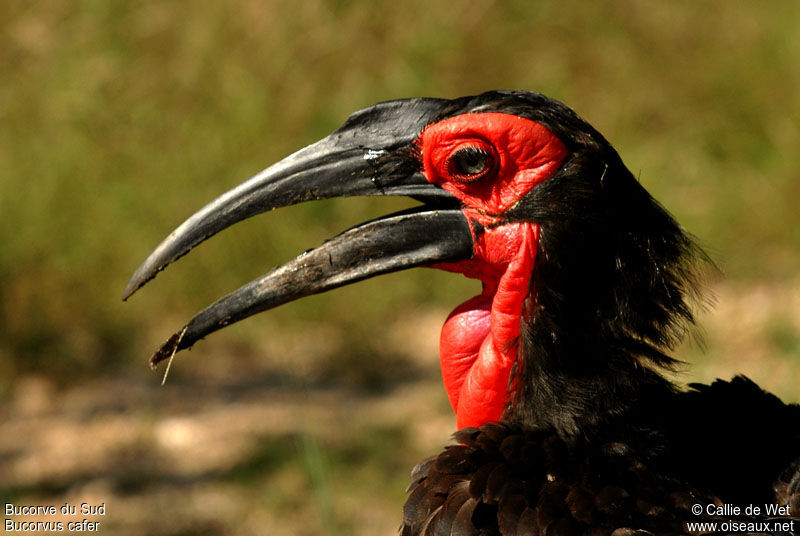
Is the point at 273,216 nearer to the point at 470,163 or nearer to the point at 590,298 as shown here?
the point at 470,163

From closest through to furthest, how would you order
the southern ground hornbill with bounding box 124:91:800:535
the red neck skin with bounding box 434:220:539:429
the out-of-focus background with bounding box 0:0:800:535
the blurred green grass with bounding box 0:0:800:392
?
the southern ground hornbill with bounding box 124:91:800:535
the red neck skin with bounding box 434:220:539:429
the out-of-focus background with bounding box 0:0:800:535
the blurred green grass with bounding box 0:0:800:392

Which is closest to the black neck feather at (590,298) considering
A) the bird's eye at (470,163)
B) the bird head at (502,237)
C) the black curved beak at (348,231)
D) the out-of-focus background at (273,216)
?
the bird head at (502,237)

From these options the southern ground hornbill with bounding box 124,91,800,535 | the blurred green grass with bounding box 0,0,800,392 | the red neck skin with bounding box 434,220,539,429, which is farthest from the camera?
the blurred green grass with bounding box 0,0,800,392

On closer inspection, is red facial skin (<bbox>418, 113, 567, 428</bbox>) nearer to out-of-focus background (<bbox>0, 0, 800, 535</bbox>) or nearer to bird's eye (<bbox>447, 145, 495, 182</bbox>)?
bird's eye (<bbox>447, 145, 495, 182</bbox>)

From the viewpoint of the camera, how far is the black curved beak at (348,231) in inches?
85.5

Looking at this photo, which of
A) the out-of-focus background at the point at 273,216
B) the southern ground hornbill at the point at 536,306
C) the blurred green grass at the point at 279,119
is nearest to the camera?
the southern ground hornbill at the point at 536,306

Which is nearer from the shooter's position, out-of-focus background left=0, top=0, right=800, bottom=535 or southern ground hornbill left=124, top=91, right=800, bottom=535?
southern ground hornbill left=124, top=91, right=800, bottom=535

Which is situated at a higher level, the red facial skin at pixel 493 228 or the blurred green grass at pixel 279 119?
the blurred green grass at pixel 279 119

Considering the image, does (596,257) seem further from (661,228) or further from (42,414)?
(42,414)

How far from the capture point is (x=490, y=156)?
6.92 feet

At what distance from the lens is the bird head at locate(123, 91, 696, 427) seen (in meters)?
2.07

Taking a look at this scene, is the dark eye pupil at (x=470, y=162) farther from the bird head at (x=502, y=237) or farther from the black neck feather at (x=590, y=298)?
the black neck feather at (x=590, y=298)

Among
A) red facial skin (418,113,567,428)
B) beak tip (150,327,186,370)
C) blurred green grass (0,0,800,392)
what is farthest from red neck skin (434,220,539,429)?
blurred green grass (0,0,800,392)

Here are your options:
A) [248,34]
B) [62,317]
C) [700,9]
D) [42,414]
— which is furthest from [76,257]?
[700,9]
